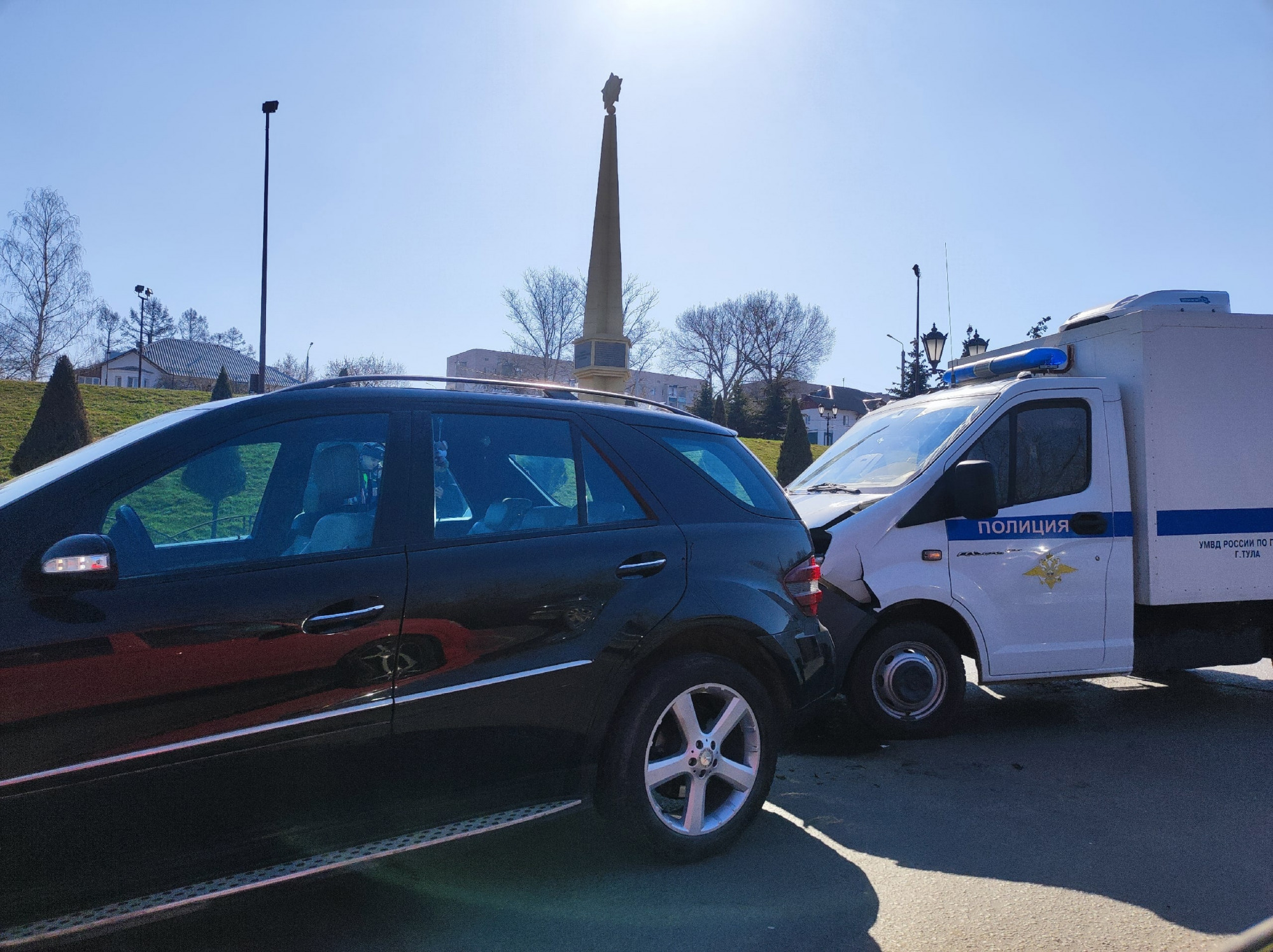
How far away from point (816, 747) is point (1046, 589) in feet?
5.57

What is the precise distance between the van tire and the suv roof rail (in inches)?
82.2

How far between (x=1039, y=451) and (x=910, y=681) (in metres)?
1.65

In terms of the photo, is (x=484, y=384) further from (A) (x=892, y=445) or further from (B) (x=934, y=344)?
(B) (x=934, y=344)

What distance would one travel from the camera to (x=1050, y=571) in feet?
18.5

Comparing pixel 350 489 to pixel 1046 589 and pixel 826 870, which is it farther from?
pixel 1046 589

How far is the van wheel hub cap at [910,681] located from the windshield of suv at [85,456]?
395cm

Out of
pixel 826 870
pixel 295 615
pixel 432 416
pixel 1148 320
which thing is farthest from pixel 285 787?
pixel 1148 320

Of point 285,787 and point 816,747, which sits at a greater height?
point 285,787

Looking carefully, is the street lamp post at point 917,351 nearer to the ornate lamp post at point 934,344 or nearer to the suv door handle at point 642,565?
the ornate lamp post at point 934,344

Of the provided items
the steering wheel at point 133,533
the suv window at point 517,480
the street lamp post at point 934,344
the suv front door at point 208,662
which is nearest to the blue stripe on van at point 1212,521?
the suv window at point 517,480

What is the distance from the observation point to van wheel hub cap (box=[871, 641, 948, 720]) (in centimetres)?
545

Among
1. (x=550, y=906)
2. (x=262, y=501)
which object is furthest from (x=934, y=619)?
(x=262, y=501)

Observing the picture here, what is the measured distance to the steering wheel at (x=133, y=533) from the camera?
2621 mm

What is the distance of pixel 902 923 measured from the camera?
323 centimetres
